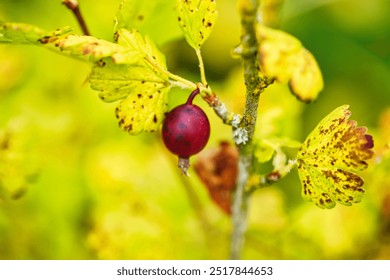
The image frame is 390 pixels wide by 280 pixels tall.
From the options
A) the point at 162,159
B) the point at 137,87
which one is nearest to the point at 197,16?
the point at 137,87

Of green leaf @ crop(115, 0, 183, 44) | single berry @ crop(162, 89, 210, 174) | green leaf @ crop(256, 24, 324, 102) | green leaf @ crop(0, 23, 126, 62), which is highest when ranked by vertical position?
green leaf @ crop(115, 0, 183, 44)

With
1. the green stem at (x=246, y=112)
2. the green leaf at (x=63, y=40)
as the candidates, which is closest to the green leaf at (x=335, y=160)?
the green stem at (x=246, y=112)

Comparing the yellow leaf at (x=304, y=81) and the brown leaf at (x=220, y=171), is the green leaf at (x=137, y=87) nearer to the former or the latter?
the yellow leaf at (x=304, y=81)

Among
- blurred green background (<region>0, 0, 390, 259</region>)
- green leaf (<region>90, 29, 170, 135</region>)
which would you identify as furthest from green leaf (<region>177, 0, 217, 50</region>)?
blurred green background (<region>0, 0, 390, 259</region>)

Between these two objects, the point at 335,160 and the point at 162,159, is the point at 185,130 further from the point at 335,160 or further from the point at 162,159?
the point at 162,159

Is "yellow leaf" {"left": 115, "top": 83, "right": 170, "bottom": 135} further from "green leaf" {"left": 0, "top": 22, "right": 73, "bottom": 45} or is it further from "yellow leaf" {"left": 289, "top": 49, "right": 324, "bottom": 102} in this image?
"yellow leaf" {"left": 289, "top": 49, "right": 324, "bottom": 102}
